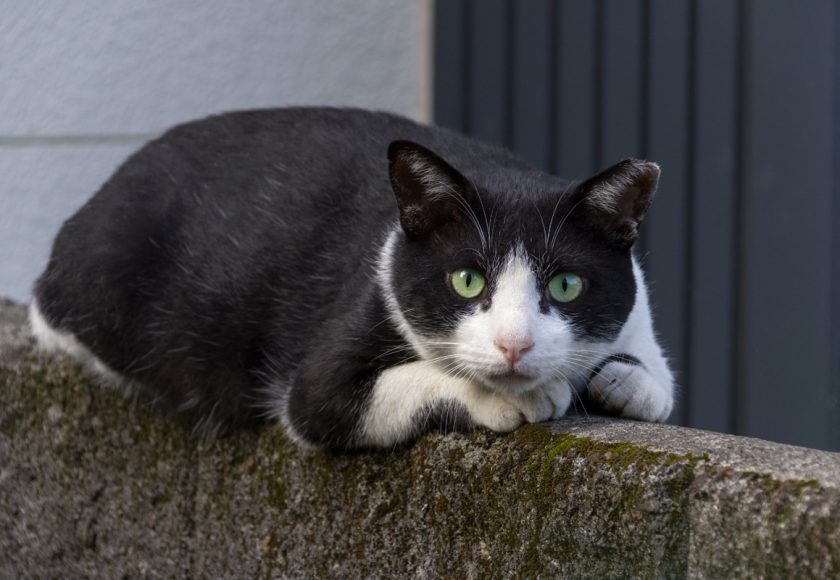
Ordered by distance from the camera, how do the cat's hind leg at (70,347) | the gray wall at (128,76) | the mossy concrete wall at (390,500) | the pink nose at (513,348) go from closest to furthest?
1. the mossy concrete wall at (390,500)
2. the pink nose at (513,348)
3. the cat's hind leg at (70,347)
4. the gray wall at (128,76)

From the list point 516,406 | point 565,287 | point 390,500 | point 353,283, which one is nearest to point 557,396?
point 516,406

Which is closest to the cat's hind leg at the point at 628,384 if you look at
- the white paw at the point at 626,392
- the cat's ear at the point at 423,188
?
the white paw at the point at 626,392

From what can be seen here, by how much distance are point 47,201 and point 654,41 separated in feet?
6.32

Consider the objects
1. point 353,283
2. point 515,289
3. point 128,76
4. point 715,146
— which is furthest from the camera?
point 715,146

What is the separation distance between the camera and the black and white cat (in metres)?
1.88

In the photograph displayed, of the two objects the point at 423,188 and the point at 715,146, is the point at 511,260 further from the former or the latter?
the point at 715,146

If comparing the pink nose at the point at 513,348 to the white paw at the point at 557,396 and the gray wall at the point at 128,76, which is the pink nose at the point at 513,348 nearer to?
the white paw at the point at 557,396

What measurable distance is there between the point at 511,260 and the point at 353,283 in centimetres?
50

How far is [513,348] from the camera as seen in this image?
1.71m

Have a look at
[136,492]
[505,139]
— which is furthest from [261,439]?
[505,139]

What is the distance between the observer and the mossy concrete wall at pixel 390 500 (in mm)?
1405

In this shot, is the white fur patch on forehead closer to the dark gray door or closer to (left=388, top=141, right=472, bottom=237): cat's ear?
(left=388, top=141, right=472, bottom=237): cat's ear

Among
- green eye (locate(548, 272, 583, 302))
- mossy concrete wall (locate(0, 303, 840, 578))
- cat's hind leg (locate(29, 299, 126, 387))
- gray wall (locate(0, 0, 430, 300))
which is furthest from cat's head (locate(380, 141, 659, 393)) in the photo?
gray wall (locate(0, 0, 430, 300))

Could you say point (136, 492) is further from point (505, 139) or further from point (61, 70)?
point (505, 139)
